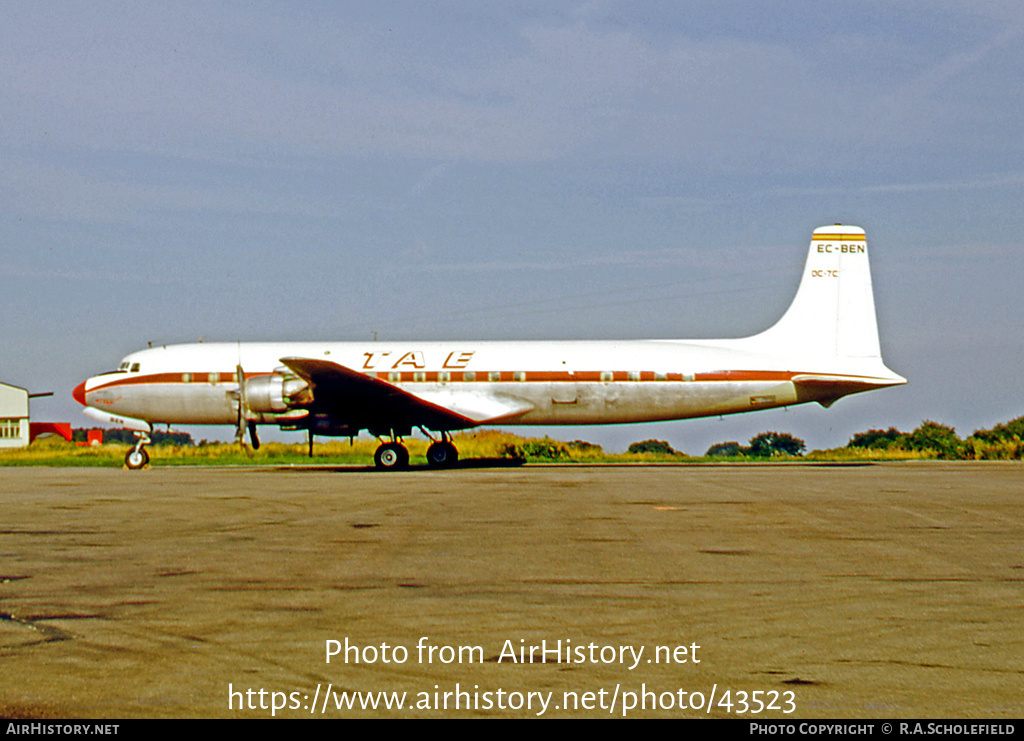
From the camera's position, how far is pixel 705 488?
71.4 ft

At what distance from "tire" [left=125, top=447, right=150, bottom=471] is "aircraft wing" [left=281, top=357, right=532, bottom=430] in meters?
7.92

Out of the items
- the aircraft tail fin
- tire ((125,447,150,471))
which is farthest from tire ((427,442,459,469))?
the aircraft tail fin

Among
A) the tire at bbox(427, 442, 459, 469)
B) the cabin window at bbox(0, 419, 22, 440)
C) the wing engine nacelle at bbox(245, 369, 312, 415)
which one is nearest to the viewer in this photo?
the wing engine nacelle at bbox(245, 369, 312, 415)

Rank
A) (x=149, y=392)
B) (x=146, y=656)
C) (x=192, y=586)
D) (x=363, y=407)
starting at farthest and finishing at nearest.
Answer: (x=149, y=392), (x=363, y=407), (x=192, y=586), (x=146, y=656)

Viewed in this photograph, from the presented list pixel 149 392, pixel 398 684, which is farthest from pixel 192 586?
pixel 149 392

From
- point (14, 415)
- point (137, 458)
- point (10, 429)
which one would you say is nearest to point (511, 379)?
point (137, 458)

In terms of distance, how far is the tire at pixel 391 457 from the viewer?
31.6 meters

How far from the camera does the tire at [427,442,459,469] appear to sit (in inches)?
1316

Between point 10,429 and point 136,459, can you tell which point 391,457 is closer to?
point 136,459

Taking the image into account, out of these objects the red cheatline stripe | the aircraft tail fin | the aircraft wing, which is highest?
the aircraft tail fin

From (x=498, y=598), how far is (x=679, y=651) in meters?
2.33

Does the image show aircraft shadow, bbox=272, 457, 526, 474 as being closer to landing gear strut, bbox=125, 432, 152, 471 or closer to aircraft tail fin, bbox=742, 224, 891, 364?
landing gear strut, bbox=125, 432, 152, 471

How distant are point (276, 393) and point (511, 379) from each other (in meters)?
8.35
